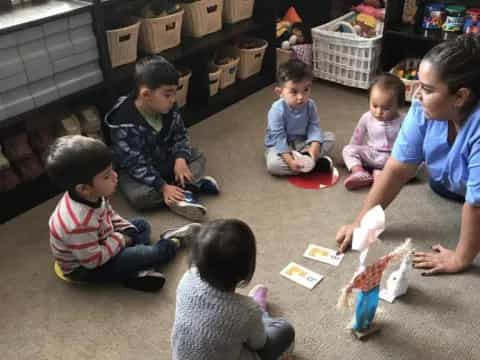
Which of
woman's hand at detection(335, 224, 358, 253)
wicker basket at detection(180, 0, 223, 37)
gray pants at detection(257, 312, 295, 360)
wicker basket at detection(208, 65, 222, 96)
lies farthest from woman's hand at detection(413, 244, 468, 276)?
wicker basket at detection(180, 0, 223, 37)

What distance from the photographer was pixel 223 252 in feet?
3.61

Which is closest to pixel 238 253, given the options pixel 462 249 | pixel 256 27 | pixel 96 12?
pixel 462 249

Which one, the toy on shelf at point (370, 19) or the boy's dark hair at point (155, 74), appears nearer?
the boy's dark hair at point (155, 74)

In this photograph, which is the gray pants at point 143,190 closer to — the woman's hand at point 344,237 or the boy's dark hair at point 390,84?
the woman's hand at point 344,237

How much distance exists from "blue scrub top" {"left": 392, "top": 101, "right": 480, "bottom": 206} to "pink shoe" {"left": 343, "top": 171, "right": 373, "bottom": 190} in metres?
0.37

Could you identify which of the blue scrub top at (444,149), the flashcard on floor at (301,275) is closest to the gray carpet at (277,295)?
the flashcard on floor at (301,275)

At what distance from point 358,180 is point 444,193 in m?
0.36

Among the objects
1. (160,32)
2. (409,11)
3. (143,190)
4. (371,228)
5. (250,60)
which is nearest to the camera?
(371,228)

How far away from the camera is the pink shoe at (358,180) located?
2.21m

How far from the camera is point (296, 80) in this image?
2260mm

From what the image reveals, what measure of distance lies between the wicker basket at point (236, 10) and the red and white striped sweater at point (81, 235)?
1.59 m

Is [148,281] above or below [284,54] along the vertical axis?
below

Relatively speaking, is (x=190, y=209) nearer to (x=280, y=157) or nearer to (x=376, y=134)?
(x=280, y=157)

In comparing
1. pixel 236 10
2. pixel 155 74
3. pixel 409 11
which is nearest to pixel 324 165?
pixel 155 74
